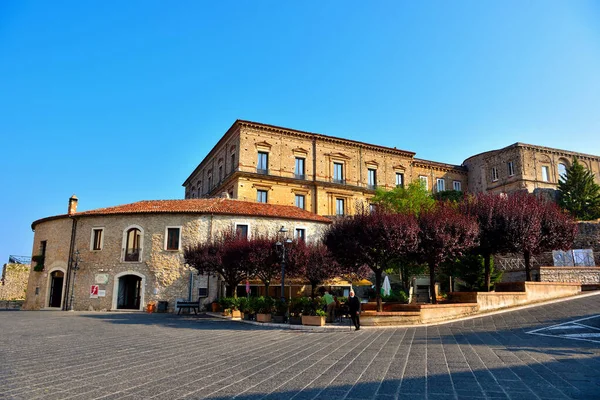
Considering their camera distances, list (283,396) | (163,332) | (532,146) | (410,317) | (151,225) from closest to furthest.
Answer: (283,396) < (163,332) < (410,317) < (151,225) < (532,146)

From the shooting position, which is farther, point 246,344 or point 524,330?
point 524,330

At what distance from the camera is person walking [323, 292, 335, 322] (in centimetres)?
1706

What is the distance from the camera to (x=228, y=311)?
2167 cm

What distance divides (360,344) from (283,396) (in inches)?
226

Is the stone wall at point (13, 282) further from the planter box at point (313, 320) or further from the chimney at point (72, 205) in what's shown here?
the planter box at point (313, 320)

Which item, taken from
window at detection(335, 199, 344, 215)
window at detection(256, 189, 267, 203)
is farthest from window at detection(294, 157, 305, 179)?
window at detection(335, 199, 344, 215)

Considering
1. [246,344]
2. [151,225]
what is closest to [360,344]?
[246,344]

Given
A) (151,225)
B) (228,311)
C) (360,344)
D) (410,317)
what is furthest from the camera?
(151,225)

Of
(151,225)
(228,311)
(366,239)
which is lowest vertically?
(228,311)

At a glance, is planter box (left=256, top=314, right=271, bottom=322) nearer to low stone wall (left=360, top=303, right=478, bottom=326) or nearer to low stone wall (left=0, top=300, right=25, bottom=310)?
low stone wall (left=360, top=303, right=478, bottom=326)

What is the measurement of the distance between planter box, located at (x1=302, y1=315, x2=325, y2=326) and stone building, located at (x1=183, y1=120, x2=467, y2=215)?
25695mm

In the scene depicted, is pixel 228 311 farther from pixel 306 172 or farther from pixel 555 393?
pixel 306 172

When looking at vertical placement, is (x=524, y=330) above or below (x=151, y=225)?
below

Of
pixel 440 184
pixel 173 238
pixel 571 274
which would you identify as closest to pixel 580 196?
pixel 440 184
